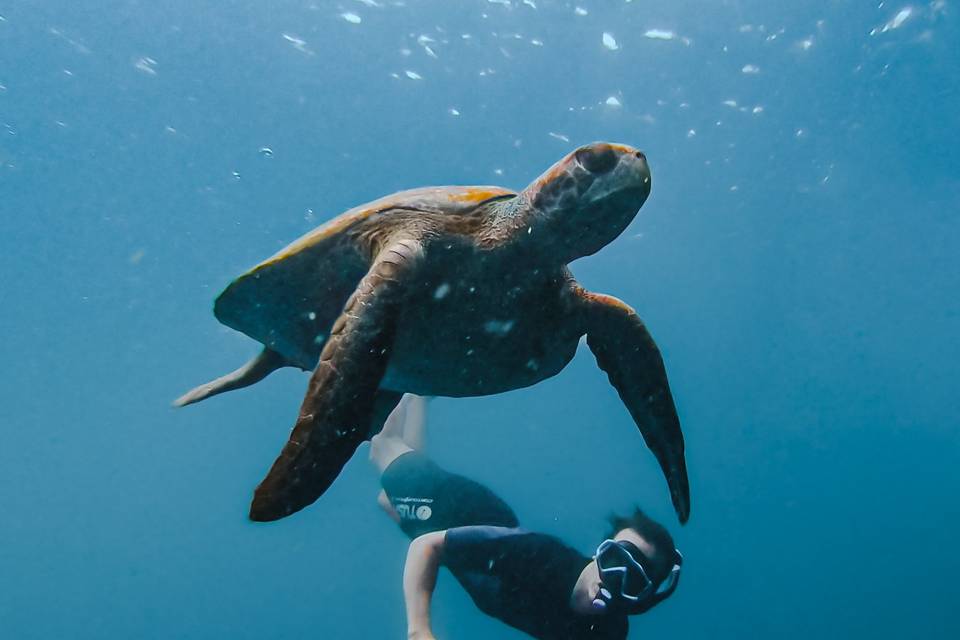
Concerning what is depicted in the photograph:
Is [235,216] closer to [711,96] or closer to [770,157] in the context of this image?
[711,96]

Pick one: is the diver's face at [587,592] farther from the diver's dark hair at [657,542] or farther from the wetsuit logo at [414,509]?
the wetsuit logo at [414,509]

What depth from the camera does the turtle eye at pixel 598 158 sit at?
2.60 meters

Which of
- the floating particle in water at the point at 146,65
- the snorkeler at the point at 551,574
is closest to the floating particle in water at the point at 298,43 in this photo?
→ the floating particle in water at the point at 146,65

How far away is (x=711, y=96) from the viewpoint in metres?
13.3

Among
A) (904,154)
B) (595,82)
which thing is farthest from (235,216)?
(904,154)

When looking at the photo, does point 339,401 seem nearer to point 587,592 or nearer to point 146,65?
point 587,592

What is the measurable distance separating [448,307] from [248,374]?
2.85 meters

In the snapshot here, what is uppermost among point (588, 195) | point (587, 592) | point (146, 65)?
point (588, 195)

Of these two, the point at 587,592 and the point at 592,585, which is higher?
the point at 592,585

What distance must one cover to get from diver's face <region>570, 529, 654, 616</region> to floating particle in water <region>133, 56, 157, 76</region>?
43.5 feet

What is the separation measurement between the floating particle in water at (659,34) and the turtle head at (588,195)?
10708mm

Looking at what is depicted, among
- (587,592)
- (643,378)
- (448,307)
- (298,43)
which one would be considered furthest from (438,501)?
(298,43)

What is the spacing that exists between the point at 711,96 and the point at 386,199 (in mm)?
12858

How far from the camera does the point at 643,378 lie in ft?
11.9
